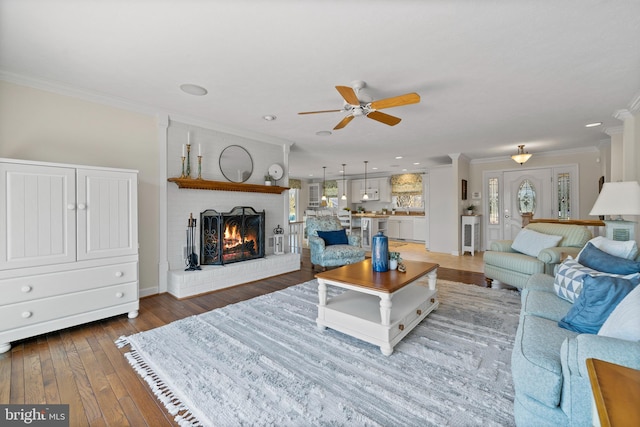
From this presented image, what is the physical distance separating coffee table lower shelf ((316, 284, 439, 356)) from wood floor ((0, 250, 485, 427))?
1.34 m

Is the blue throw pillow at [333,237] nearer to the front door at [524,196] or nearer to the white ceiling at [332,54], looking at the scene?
the white ceiling at [332,54]

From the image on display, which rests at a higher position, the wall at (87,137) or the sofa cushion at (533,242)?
the wall at (87,137)

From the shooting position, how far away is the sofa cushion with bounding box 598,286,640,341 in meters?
1.15

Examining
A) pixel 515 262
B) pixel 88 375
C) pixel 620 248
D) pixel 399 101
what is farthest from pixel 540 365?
pixel 88 375

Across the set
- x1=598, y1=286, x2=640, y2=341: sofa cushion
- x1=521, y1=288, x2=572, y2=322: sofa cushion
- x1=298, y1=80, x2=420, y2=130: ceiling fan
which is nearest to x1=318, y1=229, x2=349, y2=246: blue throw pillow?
x1=298, y1=80, x2=420, y2=130: ceiling fan

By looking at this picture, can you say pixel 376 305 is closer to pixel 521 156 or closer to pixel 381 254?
pixel 381 254

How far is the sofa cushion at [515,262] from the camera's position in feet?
10.5

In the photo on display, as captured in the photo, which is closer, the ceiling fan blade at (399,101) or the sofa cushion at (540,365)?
the sofa cushion at (540,365)

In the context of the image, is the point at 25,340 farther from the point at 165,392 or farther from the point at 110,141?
the point at 110,141

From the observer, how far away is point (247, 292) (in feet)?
12.1

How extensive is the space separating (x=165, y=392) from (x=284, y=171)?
12.8 ft

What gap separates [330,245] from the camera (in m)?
4.87

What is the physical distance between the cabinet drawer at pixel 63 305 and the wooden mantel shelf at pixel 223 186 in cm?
137

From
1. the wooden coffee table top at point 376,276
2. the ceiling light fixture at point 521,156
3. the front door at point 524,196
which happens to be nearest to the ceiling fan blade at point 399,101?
the wooden coffee table top at point 376,276
